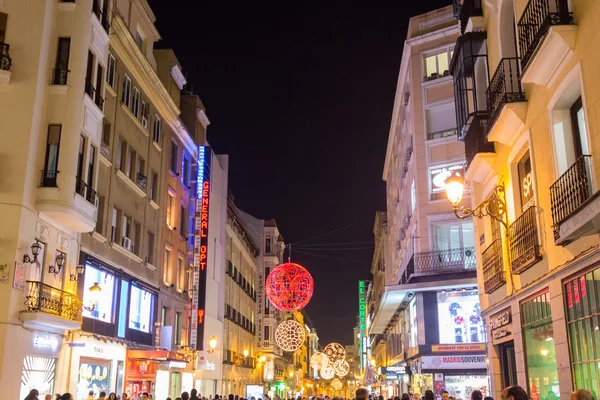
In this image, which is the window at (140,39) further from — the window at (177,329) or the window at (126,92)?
the window at (177,329)

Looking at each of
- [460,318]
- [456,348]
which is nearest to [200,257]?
[460,318]

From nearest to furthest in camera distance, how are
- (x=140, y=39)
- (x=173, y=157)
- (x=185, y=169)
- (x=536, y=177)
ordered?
1. (x=536, y=177)
2. (x=140, y=39)
3. (x=173, y=157)
4. (x=185, y=169)

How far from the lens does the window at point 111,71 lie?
76.0ft

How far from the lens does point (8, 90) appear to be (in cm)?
1767

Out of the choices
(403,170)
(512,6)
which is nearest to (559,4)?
(512,6)

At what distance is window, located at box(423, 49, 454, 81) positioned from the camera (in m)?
33.2

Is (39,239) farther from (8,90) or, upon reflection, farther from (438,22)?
(438,22)

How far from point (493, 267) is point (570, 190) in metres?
5.41

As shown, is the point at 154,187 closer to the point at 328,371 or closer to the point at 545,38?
the point at 545,38

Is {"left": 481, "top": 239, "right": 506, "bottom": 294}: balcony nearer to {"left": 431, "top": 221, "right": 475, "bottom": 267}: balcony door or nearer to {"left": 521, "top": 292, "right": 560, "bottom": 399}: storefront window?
{"left": 521, "top": 292, "right": 560, "bottom": 399}: storefront window

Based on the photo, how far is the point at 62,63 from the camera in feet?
62.4

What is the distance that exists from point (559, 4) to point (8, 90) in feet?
48.4

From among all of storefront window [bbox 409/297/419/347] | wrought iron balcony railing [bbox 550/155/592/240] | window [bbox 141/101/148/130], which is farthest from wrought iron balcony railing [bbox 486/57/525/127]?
storefront window [bbox 409/297/419/347]

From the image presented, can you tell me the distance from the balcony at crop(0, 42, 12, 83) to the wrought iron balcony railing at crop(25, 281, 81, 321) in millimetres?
5719
